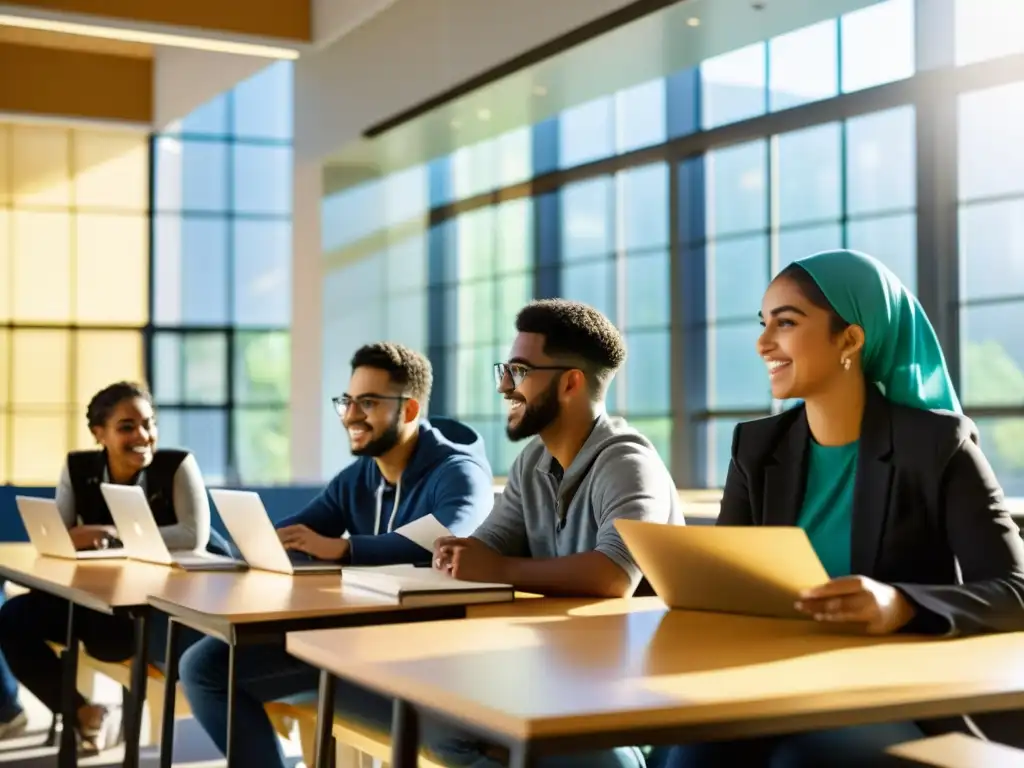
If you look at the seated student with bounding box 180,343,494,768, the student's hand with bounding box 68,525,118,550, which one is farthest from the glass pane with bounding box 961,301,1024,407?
the student's hand with bounding box 68,525,118,550

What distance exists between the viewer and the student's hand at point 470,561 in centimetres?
246

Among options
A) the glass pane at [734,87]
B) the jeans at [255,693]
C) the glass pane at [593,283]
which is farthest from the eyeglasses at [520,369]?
the glass pane at [593,283]

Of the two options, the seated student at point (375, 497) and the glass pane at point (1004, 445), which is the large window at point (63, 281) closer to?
the glass pane at point (1004, 445)

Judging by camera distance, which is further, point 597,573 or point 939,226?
point 939,226

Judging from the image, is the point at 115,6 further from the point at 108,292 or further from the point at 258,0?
the point at 108,292

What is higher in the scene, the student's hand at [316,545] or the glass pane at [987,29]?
the glass pane at [987,29]

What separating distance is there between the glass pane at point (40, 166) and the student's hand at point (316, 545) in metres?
12.2

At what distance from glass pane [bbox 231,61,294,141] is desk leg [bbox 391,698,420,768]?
14.3 m

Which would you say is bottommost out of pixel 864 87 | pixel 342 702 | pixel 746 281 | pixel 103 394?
pixel 342 702

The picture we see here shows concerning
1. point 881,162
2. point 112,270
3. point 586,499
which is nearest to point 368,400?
point 586,499

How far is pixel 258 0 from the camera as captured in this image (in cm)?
725

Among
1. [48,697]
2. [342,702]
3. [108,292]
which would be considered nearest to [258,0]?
[48,697]

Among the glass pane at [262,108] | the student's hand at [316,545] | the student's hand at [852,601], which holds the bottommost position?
the student's hand at [316,545]

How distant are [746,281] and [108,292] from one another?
781 centimetres
